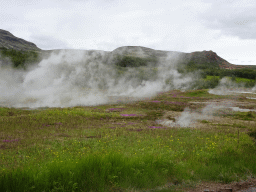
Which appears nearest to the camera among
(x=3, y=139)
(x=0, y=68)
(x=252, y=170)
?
(x=252, y=170)

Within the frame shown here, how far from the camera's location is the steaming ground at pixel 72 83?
157 ft

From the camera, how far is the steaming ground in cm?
4788

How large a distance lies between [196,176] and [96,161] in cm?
414

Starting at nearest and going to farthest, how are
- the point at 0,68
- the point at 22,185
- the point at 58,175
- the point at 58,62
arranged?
the point at 22,185, the point at 58,175, the point at 58,62, the point at 0,68

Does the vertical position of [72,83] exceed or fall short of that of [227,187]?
it exceeds it

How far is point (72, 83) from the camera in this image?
69.5m

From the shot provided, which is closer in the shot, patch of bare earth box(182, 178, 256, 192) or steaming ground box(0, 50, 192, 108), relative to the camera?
patch of bare earth box(182, 178, 256, 192)

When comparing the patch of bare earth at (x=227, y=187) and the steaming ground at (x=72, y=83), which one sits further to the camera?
the steaming ground at (x=72, y=83)

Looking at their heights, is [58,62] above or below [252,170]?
above

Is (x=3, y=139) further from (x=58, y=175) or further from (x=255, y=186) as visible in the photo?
(x=255, y=186)

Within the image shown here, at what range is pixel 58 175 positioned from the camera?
6.01 m

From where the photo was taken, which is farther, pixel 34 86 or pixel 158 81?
pixel 158 81

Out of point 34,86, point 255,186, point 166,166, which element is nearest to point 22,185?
point 166,166

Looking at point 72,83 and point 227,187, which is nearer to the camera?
point 227,187
